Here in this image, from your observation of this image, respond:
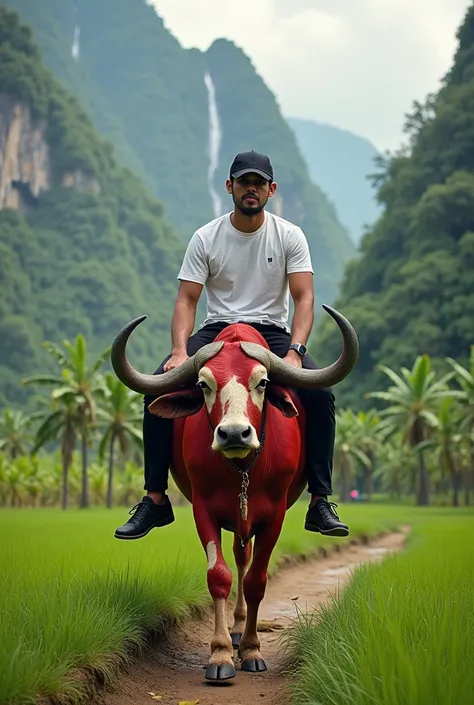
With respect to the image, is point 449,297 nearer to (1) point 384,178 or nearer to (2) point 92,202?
(1) point 384,178

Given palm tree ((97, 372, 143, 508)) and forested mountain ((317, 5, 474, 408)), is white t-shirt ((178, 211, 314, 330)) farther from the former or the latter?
forested mountain ((317, 5, 474, 408))

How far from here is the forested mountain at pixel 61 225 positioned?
118125 millimetres

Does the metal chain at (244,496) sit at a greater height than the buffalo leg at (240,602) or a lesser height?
greater

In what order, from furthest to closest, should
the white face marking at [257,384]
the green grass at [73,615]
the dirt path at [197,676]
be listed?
the white face marking at [257,384], the dirt path at [197,676], the green grass at [73,615]

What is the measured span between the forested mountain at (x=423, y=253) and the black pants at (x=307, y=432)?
6083 cm

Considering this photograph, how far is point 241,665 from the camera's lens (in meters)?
6.08

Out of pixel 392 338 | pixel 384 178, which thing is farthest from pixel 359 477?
pixel 384 178

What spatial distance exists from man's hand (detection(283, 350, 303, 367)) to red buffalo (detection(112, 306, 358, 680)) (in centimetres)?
18

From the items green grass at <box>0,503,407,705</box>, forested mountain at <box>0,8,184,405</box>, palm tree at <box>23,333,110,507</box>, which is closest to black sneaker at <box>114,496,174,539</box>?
green grass at <box>0,503,407,705</box>

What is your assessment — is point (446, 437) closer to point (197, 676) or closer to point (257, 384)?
point (197, 676)

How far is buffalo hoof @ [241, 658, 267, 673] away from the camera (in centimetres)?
594

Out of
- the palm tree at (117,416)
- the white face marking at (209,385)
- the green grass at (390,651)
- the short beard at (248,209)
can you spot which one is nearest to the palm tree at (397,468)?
the palm tree at (117,416)

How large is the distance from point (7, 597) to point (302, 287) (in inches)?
111

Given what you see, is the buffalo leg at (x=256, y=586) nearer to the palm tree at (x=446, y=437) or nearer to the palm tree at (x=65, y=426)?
the palm tree at (x=65, y=426)
